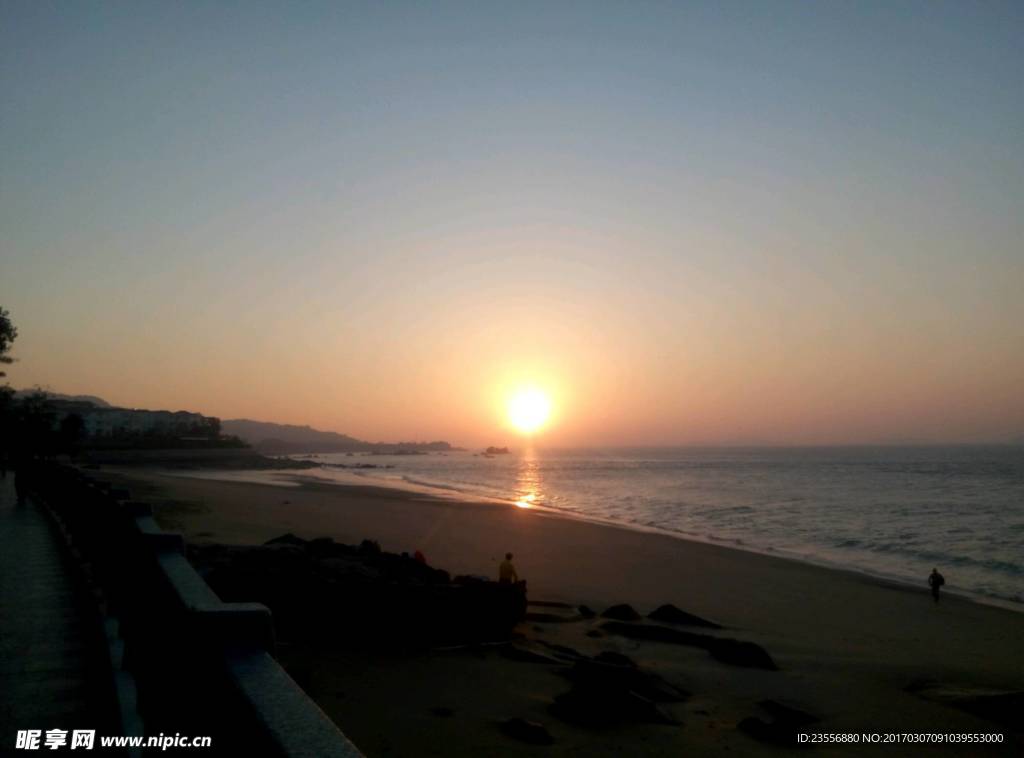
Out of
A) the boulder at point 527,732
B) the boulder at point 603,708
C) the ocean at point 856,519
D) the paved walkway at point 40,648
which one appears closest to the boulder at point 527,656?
the boulder at point 603,708

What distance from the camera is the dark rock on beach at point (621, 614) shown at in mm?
17141

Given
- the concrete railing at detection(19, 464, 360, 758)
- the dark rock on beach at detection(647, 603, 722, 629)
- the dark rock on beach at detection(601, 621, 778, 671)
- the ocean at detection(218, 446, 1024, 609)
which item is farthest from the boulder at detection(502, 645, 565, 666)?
the ocean at detection(218, 446, 1024, 609)

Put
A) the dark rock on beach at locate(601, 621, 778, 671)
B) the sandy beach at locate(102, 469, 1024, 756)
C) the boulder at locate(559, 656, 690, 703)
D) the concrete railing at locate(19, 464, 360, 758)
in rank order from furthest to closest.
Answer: the dark rock on beach at locate(601, 621, 778, 671) < the boulder at locate(559, 656, 690, 703) < the sandy beach at locate(102, 469, 1024, 756) < the concrete railing at locate(19, 464, 360, 758)

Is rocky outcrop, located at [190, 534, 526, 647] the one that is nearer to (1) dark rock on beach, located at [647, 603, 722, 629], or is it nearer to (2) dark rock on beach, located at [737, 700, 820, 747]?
(1) dark rock on beach, located at [647, 603, 722, 629]

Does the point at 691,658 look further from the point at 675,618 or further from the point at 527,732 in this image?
the point at 527,732

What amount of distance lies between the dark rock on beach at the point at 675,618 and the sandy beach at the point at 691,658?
0.71m

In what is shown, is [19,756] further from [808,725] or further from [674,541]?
[674,541]

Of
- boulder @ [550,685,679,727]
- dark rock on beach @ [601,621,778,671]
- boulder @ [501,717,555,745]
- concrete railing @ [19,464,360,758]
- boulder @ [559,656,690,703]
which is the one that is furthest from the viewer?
dark rock on beach @ [601,621,778,671]

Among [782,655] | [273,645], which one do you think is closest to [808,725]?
[782,655]

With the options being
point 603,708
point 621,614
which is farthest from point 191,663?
point 621,614

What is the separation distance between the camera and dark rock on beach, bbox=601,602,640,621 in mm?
17141

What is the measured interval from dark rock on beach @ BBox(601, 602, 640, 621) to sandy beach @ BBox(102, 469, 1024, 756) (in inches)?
36.2

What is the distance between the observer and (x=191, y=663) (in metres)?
3.28

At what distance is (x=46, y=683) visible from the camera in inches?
235
